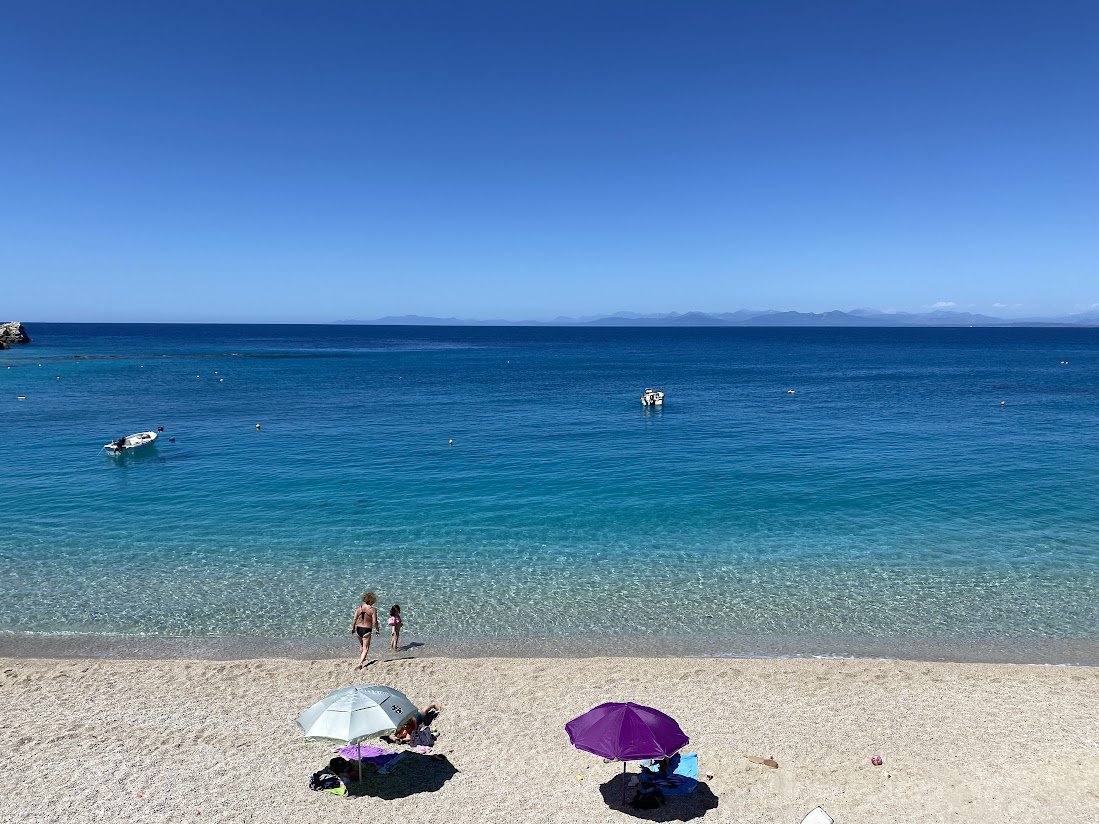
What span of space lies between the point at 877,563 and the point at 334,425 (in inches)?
1667

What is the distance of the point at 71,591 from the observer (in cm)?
2345

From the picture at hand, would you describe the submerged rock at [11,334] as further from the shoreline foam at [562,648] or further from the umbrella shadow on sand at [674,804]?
the umbrella shadow on sand at [674,804]

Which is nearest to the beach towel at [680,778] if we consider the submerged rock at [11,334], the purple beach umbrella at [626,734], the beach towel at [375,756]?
the purple beach umbrella at [626,734]

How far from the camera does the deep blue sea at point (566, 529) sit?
21.1m

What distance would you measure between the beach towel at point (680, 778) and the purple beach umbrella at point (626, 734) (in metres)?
1.51

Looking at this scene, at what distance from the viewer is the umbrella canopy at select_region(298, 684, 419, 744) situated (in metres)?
12.9

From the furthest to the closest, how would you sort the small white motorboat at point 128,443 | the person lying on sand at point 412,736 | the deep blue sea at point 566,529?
the small white motorboat at point 128,443 < the deep blue sea at point 566,529 < the person lying on sand at point 412,736

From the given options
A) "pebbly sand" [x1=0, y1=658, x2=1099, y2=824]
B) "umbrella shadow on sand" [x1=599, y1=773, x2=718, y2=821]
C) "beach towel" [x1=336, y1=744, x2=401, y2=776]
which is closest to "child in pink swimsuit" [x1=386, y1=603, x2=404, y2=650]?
"pebbly sand" [x1=0, y1=658, x2=1099, y2=824]

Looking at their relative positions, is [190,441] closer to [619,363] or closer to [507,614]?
[507,614]

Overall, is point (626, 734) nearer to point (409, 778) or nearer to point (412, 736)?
point (409, 778)

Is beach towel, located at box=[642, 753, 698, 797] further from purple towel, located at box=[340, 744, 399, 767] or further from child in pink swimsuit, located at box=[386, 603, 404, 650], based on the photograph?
child in pink swimsuit, located at box=[386, 603, 404, 650]

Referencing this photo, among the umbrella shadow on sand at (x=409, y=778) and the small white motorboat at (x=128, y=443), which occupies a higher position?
the small white motorboat at (x=128, y=443)

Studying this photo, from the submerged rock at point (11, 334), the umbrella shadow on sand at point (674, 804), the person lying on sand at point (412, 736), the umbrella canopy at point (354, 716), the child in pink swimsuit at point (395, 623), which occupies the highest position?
the submerged rock at point (11, 334)

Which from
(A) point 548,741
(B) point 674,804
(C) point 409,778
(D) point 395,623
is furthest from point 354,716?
(B) point 674,804
